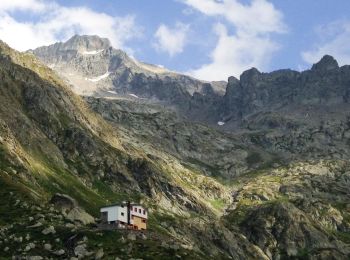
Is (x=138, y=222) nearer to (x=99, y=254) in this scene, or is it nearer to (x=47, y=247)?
(x=99, y=254)

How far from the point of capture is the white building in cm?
18525

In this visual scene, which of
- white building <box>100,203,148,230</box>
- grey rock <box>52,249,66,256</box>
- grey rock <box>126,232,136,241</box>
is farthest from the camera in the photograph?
white building <box>100,203,148,230</box>

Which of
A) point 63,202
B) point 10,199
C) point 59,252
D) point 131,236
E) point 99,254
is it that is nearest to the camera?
point 99,254

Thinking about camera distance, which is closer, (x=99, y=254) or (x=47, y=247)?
(x=99, y=254)

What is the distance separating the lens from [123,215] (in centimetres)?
18788

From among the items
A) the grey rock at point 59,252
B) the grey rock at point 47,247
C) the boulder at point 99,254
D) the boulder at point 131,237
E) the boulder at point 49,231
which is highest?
the boulder at point 49,231

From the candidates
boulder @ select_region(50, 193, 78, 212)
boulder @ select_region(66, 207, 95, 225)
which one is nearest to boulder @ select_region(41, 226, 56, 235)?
boulder @ select_region(66, 207, 95, 225)

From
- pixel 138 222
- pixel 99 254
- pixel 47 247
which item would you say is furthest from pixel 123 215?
pixel 99 254

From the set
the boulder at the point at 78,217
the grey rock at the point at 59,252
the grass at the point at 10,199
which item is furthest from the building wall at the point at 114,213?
the grey rock at the point at 59,252

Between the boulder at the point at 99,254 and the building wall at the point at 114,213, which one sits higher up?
the building wall at the point at 114,213

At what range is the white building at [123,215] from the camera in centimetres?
18525

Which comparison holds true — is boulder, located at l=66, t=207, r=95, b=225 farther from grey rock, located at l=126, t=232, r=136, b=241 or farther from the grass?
grey rock, located at l=126, t=232, r=136, b=241

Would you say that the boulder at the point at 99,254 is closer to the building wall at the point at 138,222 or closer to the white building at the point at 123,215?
the white building at the point at 123,215

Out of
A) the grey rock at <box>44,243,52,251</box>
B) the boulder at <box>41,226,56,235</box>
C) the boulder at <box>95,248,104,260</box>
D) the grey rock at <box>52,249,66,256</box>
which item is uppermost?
the boulder at <box>41,226,56,235</box>
